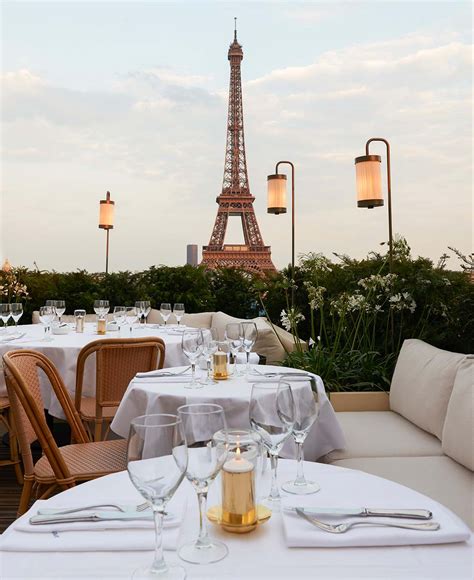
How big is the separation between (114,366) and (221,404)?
1.00 meters

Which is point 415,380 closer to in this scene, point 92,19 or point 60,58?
point 92,19

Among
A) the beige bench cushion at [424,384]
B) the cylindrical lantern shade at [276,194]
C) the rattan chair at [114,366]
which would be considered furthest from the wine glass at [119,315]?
the cylindrical lantern shade at [276,194]

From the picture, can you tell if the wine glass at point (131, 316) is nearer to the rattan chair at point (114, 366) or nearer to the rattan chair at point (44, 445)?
the rattan chair at point (114, 366)

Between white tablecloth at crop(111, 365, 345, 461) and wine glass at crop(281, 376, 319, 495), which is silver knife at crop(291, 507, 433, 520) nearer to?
wine glass at crop(281, 376, 319, 495)

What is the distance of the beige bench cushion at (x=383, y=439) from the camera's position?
7.91 ft

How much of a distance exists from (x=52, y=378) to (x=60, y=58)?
27.1ft

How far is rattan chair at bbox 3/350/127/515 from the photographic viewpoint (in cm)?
180

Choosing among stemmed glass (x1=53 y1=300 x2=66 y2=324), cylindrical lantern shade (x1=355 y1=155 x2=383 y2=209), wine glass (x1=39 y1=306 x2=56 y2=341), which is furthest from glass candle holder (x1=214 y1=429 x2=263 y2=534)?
cylindrical lantern shade (x1=355 y1=155 x2=383 y2=209)

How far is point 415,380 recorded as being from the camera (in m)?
2.79

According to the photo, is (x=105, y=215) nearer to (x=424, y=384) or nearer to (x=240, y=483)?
(x=424, y=384)

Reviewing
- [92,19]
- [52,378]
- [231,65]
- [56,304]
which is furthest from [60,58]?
[231,65]

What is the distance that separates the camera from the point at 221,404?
2064 mm

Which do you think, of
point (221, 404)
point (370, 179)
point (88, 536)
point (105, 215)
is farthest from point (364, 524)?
point (105, 215)

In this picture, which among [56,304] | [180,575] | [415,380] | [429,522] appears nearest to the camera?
[180,575]
